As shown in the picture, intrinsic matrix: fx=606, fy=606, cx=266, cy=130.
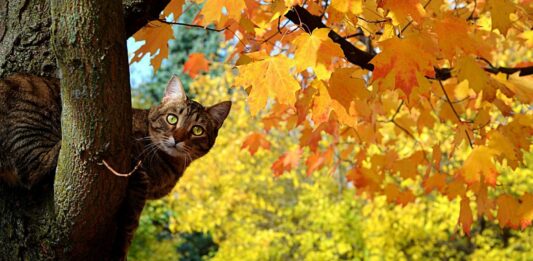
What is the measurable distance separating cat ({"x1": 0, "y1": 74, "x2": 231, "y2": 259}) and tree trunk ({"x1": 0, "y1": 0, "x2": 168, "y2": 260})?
0.07 meters

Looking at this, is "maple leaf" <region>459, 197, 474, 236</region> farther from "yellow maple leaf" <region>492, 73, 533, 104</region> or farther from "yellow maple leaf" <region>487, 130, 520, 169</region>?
"yellow maple leaf" <region>492, 73, 533, 104</region>

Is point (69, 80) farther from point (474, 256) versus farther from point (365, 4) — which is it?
point (474, 256)

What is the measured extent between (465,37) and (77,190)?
5.82ft

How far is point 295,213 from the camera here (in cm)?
891

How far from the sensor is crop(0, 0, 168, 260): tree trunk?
5.80 ft

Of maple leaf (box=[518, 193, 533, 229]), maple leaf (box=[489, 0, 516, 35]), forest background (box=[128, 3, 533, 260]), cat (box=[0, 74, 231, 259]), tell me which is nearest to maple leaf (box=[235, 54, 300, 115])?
cat (box=[0, 74, 231, 259])

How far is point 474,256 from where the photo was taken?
296 inches

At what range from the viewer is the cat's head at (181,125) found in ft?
8.63

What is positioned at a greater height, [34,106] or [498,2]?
[498,2]

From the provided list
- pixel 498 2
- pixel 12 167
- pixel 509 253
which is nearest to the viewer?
pixel 12 167

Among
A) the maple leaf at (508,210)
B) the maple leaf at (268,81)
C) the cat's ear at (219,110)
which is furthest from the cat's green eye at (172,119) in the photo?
the maple leaf at (508,210)

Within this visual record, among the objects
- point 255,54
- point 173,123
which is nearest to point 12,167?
point 173,123

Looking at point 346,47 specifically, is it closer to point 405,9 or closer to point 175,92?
point 405,9

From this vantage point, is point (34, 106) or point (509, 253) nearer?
point (34, 106)
